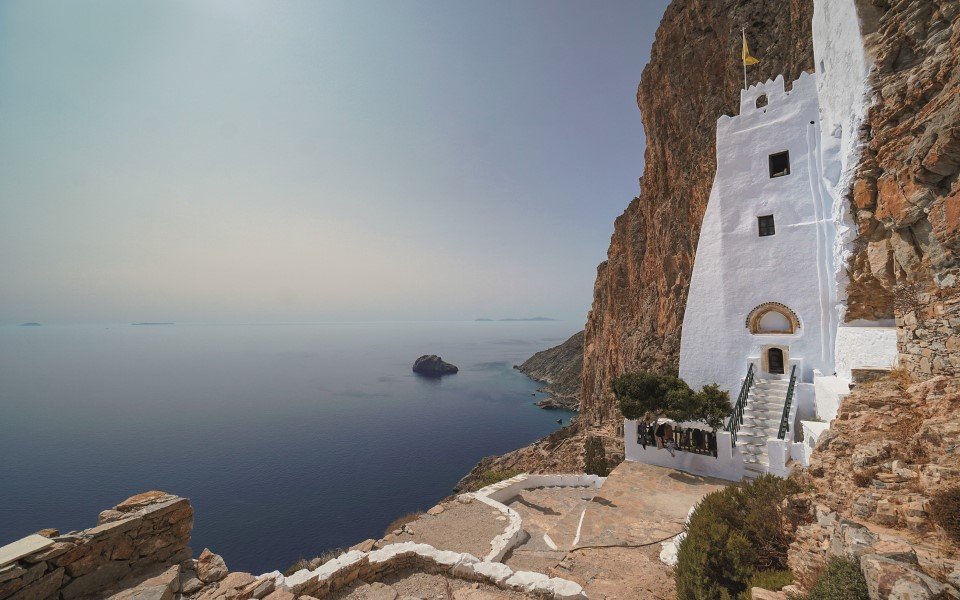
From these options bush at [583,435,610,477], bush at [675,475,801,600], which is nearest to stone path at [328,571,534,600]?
bush at [675,475,801,600]

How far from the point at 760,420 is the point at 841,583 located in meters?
9.99

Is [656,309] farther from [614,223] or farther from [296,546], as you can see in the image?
[296,546]

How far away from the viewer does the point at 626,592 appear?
5426 mm

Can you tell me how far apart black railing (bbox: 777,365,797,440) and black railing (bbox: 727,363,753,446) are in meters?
0.97

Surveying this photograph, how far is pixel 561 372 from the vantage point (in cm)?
8438

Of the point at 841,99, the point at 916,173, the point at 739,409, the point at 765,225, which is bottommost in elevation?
the point at 739,409

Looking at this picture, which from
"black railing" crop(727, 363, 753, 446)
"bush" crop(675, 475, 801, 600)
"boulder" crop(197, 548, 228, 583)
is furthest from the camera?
"black railing" crop(727, 363, 753, 446)

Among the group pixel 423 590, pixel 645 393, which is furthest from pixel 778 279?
pixel 423 590

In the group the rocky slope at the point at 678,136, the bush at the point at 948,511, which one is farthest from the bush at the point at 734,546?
the rocky slope at the point at 678,136

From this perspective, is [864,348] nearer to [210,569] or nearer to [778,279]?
[778,279]

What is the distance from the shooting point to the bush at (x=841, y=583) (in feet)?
9.62

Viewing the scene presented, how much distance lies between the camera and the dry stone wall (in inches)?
156

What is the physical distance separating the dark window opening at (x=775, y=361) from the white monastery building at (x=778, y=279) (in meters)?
0.04

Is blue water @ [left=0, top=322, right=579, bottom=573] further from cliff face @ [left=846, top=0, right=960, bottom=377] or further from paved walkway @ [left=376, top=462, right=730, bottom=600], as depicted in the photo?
cliff face @ [left=846, top=0, right=960, bottom=377]
